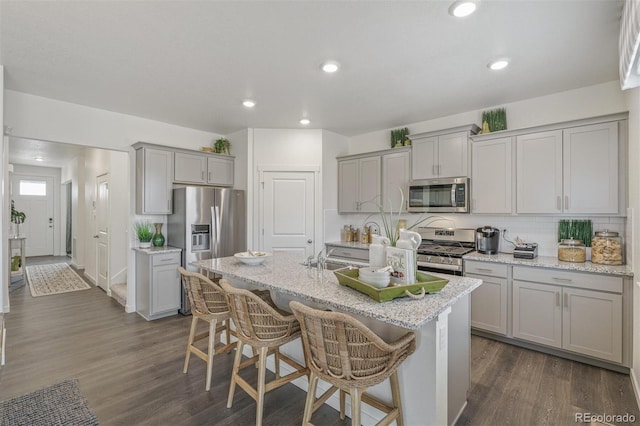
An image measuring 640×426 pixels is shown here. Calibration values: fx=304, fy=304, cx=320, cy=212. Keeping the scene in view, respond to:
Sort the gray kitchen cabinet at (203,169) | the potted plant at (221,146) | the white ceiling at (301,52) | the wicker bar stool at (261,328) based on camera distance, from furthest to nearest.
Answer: the potted plant at (221,146) → the gray kitchen cabinet at (203,169) → the white ceiling at (301,52) → the wicker bar stool at (261,328)

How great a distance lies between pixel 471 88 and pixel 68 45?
366 cm

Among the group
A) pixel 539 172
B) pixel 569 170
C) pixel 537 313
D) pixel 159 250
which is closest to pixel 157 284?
pixel 159 250

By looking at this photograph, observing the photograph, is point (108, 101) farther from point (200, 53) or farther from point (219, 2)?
point (219, 2)

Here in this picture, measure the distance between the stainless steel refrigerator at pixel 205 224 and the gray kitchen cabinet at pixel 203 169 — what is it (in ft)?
1.01

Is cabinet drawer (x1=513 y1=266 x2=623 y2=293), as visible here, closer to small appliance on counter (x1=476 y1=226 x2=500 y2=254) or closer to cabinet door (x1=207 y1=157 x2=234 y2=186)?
small appliance on counter (x1=476 y1=226 x2=500 y2=254)

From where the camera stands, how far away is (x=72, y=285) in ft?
18.6

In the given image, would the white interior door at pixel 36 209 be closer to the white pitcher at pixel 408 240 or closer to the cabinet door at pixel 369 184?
the cabinet door at pixel 369 184

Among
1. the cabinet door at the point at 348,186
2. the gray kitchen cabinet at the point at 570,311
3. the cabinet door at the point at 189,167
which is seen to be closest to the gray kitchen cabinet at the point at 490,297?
the gray kitchen cabinet at the point at 570,311

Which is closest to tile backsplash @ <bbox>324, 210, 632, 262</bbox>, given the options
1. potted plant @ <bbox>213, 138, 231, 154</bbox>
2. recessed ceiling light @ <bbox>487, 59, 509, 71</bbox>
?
recessed ceiling light @ <bbox>487, 59, 509, 71</bbox>

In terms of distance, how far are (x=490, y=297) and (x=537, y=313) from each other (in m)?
0.42

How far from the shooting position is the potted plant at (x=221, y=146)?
16.1 ft

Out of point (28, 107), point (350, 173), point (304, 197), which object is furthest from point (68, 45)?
point (350, 173)

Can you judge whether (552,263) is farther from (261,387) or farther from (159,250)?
(159,250)

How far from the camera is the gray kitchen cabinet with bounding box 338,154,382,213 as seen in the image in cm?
458
